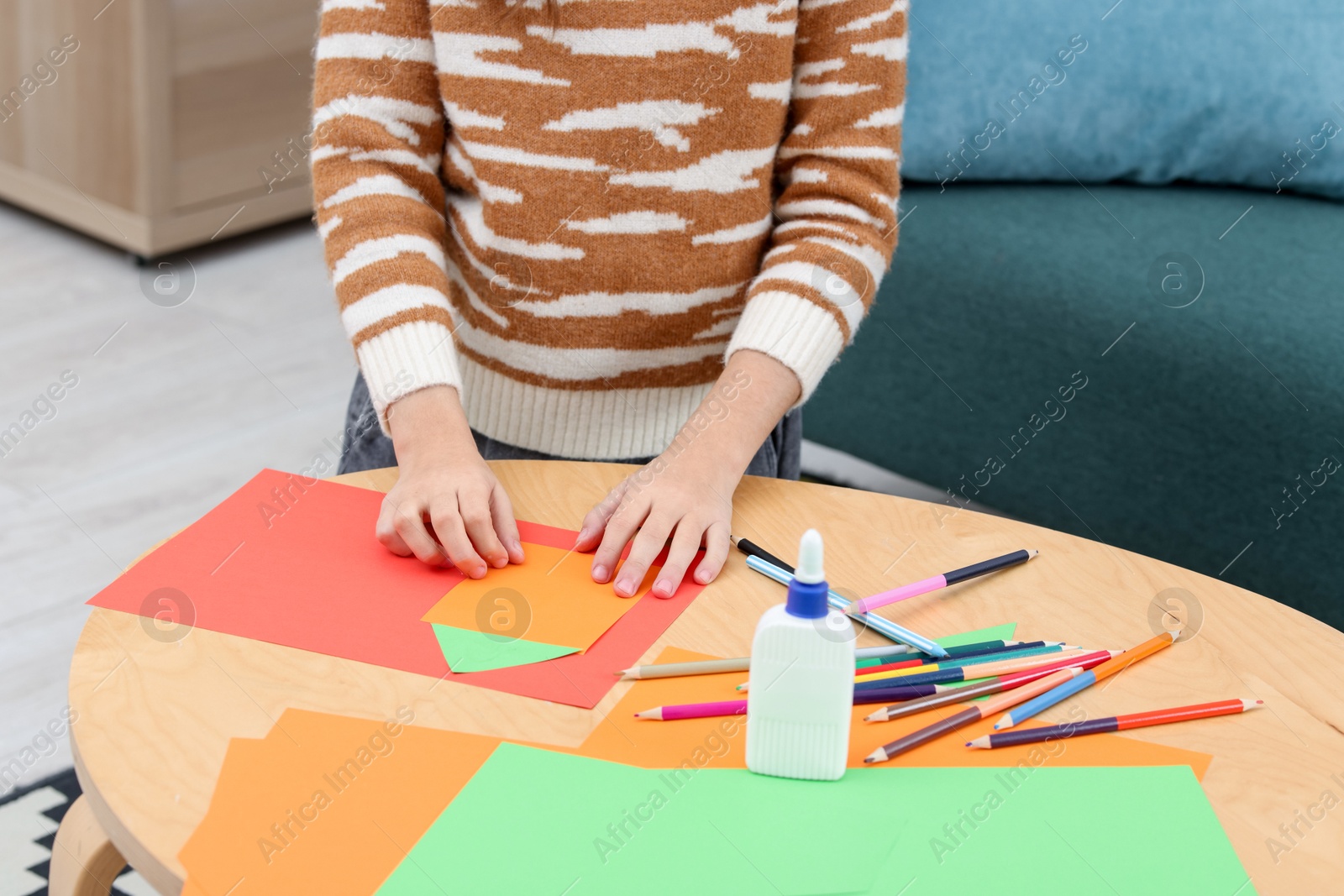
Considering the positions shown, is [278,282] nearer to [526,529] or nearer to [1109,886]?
[526,529]

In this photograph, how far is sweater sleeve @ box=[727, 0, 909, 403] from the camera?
0.86 metres

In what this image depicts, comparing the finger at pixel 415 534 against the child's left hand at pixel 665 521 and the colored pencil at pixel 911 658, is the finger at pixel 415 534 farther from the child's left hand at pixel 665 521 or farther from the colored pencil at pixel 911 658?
the colored pencil at pixel 911 658

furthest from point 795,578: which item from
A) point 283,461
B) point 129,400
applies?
point 129,400

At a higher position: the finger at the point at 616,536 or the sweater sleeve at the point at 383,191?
the sweater sleeve at the point at 383,191

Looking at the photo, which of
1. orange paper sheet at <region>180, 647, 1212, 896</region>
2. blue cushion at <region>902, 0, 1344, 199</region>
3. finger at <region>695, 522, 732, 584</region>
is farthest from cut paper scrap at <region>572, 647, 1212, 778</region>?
blue cushion at <region>902, 0, 1344, 199</region>

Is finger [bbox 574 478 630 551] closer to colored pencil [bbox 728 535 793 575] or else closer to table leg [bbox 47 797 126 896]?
colored pencil [bbox 728 535 793 575]

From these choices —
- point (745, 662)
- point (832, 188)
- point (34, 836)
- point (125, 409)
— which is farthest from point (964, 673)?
point (125, 409)

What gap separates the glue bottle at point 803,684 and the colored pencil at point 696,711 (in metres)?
0.04

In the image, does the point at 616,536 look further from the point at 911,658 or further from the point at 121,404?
the point at 121,404

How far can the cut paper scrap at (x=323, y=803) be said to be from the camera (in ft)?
1.59

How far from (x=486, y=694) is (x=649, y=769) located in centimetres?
10

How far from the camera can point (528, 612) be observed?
26.5 inches

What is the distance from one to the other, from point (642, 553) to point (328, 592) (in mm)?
176

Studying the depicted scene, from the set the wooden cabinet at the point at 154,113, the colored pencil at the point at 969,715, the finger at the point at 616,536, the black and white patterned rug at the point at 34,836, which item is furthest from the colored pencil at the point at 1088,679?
the wooden cabinet at the point at 154,113
